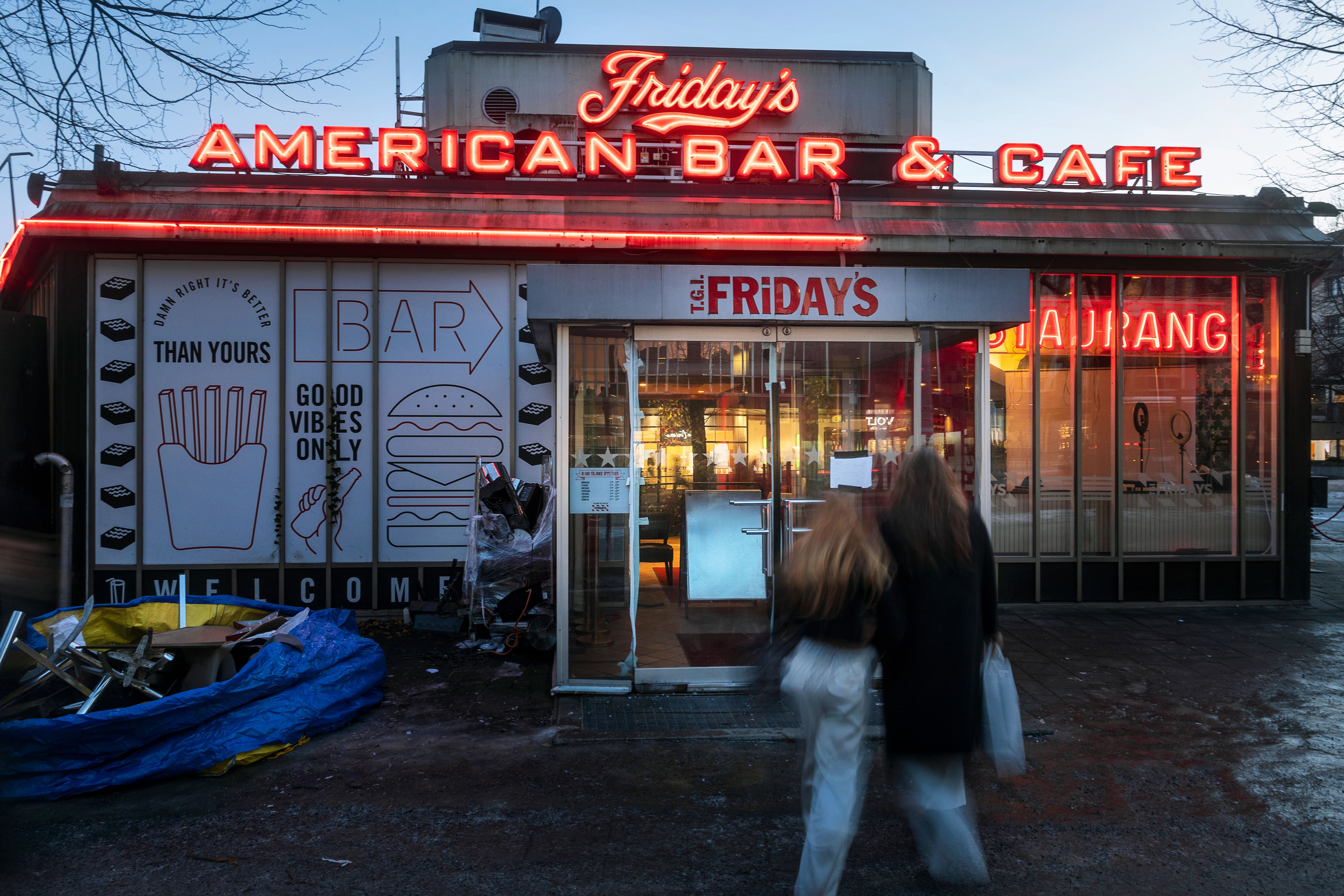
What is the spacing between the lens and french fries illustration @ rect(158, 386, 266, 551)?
8531 mm

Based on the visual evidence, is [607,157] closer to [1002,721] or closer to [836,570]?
[836,570]

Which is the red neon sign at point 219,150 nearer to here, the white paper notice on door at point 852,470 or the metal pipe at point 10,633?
the metal pipe at point 10,633

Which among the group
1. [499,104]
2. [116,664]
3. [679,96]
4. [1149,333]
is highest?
[499,104]

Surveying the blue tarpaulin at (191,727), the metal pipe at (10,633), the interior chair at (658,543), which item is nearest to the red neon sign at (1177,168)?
the interior chair at (658,543)

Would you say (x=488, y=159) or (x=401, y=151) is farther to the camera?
(x=488, y=159)

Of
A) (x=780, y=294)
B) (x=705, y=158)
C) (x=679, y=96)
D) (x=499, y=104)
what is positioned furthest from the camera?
(x=499, y=104)

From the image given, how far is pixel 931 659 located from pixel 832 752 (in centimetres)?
53

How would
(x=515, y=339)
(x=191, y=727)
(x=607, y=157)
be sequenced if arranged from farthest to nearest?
(x=607, y=157) < (x=515, y=339) < (x=191, y=727)

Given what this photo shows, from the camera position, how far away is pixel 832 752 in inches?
120

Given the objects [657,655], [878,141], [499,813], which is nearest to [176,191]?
[657,655]

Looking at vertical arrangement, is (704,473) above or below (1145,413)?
below

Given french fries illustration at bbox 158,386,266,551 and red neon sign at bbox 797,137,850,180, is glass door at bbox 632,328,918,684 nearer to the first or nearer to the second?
red neon sign at bbox 797,137,850,180

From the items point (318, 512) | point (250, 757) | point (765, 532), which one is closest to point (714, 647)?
point (765, 532)

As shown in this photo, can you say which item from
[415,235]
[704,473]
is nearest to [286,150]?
[415,235]
